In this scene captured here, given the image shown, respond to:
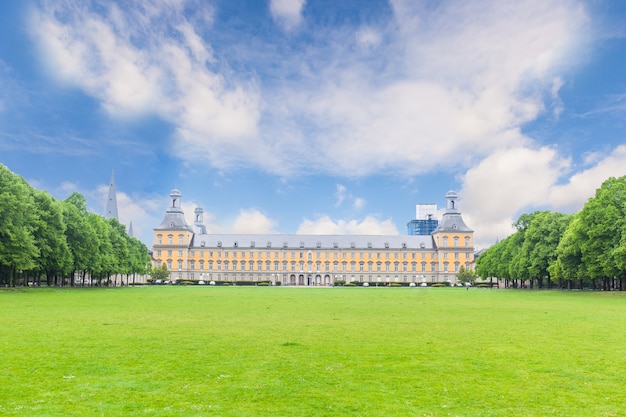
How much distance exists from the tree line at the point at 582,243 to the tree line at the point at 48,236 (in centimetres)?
5466

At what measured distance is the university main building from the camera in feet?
475

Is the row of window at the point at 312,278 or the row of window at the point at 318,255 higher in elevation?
the row of window at the point at 318,255

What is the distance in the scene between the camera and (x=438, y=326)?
2084 centimetres

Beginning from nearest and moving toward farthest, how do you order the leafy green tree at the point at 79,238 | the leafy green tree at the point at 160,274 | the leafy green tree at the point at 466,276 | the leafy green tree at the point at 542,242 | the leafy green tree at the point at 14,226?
the leafy green tree at the point at 14,226 < the leafy green tree at the point at 79,238 < the leafy green tree at the point at 542,242 < the leafy green tree at the point at 160,274 < the leafy green tree at the point at 466,276

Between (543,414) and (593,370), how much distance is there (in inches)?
166

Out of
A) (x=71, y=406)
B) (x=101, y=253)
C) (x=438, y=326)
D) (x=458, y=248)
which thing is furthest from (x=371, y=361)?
(x=458, y=248)

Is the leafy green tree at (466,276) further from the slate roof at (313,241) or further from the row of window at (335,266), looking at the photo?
the slate roof at (313,241)

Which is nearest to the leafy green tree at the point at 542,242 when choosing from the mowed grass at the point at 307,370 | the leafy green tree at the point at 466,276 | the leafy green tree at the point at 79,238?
the mowed grass at the point at 307,370

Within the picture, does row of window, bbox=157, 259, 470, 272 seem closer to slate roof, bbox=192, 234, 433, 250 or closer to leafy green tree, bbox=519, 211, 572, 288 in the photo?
slate roof, bbox=192, 234, 433, 250

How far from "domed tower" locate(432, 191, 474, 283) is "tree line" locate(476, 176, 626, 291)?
62.6 meters

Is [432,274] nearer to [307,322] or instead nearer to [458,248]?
[458,248]

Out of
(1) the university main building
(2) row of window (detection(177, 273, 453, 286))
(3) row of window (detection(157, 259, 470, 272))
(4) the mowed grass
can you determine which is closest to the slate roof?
(1) the university main building

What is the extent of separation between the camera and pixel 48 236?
5434cm

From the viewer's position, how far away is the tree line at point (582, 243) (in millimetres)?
52812
